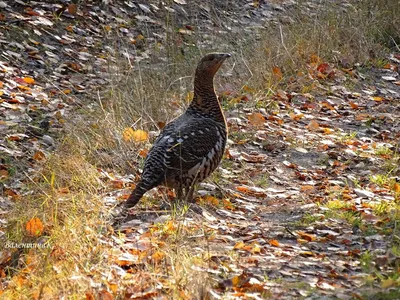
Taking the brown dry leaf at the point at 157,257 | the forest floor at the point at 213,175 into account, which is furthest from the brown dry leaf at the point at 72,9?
the brown dry leaf at the point at 157,257

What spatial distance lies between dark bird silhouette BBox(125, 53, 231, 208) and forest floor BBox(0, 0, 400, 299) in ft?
0.93

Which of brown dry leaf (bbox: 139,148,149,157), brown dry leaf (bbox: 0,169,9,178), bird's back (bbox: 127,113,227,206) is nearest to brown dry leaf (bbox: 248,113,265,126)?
brown dry leaf (bbox: 139,148,149,157)

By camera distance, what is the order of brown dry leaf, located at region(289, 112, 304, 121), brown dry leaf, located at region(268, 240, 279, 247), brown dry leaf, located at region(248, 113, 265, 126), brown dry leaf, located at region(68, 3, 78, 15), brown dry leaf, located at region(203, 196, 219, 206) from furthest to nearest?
brown dry leaf, located at region(68, 3, 78, 15) < brown dry leaf, located at region(289, 112, 304, 121) < brown dry leaf, located at region(248, 113, 265, 126) < brown dry leaf, located at region(203, 196, 219, 206) < brown dry leaf, located at region(268, 240, 279, 247)

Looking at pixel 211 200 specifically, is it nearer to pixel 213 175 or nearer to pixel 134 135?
pixel 213 175

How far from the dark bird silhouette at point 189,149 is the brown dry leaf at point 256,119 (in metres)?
2.08

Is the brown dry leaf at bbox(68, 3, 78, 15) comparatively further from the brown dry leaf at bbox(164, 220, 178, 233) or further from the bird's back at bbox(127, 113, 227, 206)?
the brown dry leaf at bbox(164, 220, 178, 233)

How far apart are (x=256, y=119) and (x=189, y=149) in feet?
8.91

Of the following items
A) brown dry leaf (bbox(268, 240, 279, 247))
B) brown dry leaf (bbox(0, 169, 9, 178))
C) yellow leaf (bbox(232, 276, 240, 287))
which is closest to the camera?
yellow leaf (bbox(232, 276, 240, 287))

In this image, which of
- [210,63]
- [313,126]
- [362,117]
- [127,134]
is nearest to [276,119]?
[313,126]

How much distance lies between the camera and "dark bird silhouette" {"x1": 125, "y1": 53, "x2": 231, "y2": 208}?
6.15 meters

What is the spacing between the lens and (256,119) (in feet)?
29.1

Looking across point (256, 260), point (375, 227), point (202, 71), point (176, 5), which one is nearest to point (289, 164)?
point (202, 71)

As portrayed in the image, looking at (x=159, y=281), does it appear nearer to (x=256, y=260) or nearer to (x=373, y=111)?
(x=256, y=260)

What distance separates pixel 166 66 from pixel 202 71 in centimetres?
319
